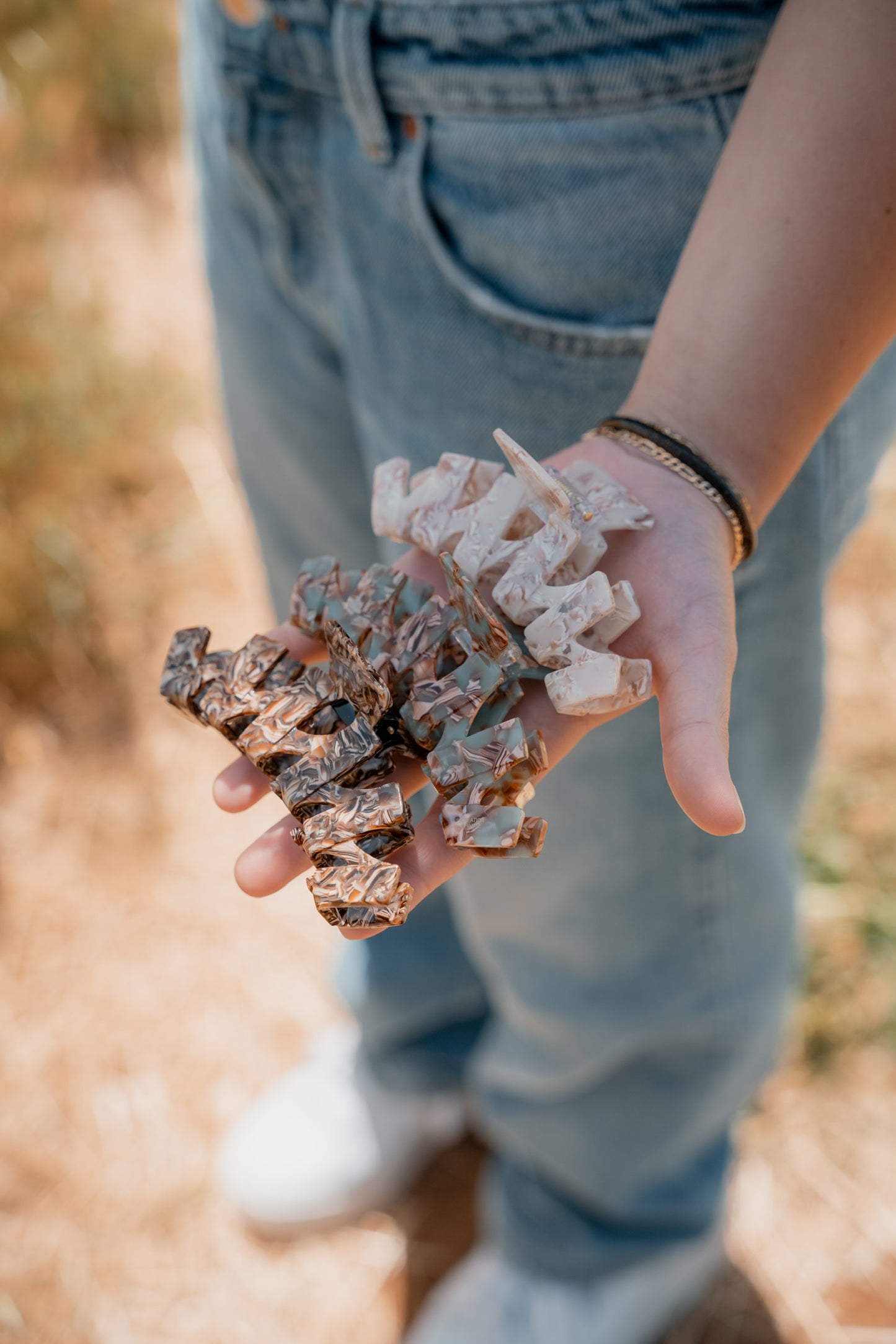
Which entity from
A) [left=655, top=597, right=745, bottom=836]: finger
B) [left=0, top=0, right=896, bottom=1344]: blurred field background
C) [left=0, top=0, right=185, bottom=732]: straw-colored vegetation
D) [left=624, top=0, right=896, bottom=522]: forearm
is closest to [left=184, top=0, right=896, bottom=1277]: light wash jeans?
[left=624, top=0, right=896, bottom=522]: forearm

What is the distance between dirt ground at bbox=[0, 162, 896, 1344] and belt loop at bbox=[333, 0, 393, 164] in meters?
2.09

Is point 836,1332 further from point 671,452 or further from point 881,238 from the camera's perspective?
point 881,238

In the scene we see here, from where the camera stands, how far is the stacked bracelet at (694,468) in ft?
3.30

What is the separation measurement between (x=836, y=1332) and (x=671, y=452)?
1943mm

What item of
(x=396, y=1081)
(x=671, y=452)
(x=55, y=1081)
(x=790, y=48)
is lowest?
(x=55, y=1081)

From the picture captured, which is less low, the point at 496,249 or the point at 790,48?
the point at 790,48

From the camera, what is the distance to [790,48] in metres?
0.93

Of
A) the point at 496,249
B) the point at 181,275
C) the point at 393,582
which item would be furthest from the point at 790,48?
the point at 181,275

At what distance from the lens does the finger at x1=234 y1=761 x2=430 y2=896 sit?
3.06 feet

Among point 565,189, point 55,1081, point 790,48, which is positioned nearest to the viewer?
point 790,48

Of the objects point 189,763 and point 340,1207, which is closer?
point 340,1207

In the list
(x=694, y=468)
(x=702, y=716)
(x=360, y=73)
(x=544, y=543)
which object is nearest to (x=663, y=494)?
(x=694, y=468)

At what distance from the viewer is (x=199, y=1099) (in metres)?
2.45

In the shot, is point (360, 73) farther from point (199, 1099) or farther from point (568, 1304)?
point (199, 1099)
